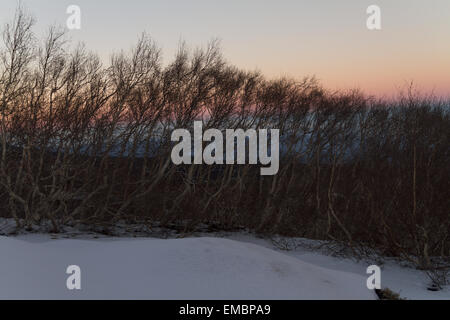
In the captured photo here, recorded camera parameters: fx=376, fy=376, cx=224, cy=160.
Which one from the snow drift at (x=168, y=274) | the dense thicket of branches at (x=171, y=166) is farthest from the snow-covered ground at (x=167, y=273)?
the dense thicket of branches at (x=171, y=166)

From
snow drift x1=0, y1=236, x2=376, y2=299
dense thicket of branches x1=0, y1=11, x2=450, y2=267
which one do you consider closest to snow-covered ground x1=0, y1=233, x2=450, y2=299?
snow drift x1=0, y1=236, x2=376, y2=299

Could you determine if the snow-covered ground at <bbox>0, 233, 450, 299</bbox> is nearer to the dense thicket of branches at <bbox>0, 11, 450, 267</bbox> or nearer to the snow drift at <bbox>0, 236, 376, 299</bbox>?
the snow drift at <bbox>0, 236, 376, 299</bbox>

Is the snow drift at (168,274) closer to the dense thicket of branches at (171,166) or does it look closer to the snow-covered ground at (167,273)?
the snow-covered ground at (167,273)

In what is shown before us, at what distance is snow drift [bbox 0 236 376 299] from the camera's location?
5.54 meters

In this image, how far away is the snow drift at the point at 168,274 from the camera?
5.54 meters

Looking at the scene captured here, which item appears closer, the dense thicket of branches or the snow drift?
the snow drift

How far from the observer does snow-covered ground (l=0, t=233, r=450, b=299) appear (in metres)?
5.54

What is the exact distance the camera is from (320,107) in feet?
105
